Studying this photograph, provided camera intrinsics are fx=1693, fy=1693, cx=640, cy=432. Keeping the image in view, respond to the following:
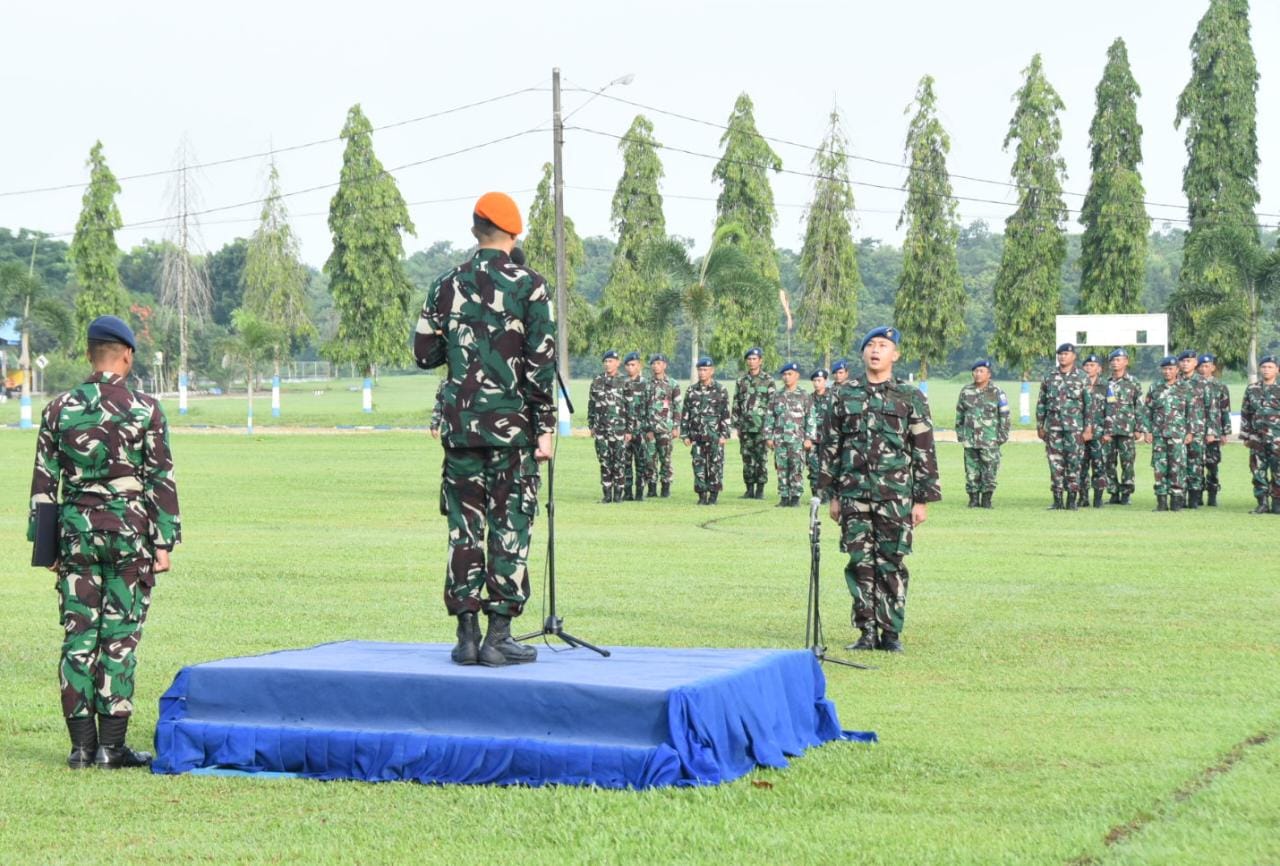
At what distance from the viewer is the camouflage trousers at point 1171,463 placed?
2289 cm

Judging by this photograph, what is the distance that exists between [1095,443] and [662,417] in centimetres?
611

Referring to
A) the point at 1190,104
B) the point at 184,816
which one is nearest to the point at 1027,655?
the point at 184,816

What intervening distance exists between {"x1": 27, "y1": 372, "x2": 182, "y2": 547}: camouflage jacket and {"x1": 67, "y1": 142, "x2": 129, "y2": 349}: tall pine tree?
59.0 metres

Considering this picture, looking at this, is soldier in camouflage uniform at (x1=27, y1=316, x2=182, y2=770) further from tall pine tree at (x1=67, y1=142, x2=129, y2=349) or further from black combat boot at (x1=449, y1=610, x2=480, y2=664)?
tall pine tree at (x1=67, y1=142, x2=129, y2=349)

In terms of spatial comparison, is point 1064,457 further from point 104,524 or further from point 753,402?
point 104,524

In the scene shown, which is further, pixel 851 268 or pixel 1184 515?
pixel 851 268

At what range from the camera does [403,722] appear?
23.2 feet

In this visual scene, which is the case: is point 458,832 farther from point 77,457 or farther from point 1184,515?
point 1184,515

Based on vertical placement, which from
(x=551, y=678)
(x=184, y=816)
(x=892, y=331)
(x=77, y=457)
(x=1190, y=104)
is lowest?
(x=184, y=816)

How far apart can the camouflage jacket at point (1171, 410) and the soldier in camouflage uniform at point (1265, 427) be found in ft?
2.64

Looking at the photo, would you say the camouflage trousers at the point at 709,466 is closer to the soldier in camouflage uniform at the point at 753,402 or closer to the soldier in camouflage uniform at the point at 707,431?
the soldier in camouflage uniform at the point at 707,431

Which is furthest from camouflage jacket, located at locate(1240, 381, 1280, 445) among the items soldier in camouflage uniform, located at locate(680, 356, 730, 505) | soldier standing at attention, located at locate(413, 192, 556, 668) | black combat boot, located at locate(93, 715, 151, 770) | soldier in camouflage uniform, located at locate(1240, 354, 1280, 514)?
black combat boot, located at locate(93, 715, 151, 770)

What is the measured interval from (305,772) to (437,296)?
2115 mm

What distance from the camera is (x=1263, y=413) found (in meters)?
22.0
